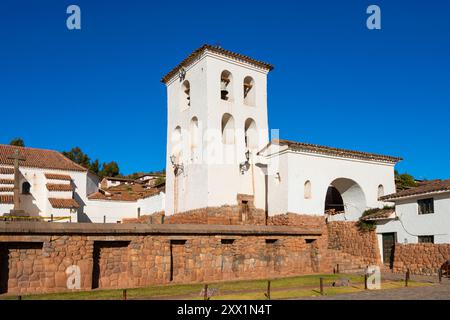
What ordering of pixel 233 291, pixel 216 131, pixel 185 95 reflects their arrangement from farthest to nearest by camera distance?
pixel 185 95
pixel 216 131
pixel 233 291

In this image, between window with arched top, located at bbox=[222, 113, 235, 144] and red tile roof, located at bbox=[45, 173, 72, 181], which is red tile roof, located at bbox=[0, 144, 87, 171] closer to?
red tile roof, located at bbox=[45, 173, 72, 181]

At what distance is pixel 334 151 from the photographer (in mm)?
24125

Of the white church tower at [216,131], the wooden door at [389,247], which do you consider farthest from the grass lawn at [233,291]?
the white church tower at [216,131]

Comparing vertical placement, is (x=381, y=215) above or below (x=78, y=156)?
below

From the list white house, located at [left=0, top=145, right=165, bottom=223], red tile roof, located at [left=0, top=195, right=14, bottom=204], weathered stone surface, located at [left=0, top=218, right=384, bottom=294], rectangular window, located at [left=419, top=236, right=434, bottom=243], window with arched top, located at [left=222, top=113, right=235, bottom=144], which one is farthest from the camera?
white house, located at [left=0, top=145, right=165, bottom=223]

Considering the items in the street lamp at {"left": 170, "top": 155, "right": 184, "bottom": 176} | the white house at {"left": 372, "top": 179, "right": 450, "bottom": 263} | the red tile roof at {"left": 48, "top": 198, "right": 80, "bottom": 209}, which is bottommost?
the white house at {"left": 372, "top": 179, "right": 450, "bottom": 263}

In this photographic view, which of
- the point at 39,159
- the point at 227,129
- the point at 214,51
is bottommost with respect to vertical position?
the point at 39,159

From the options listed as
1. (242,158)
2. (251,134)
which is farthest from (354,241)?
(251,134)

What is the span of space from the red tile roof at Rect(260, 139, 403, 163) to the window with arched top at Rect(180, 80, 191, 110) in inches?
249

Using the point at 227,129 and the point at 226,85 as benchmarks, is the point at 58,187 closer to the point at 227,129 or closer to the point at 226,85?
the point at 227,129

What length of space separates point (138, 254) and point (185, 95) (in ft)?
46.3

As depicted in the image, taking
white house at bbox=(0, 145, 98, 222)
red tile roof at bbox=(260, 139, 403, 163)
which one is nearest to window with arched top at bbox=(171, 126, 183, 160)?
red tile roof at bbox=(260, 139, 403, 163)

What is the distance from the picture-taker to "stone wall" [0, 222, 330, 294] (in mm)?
12898

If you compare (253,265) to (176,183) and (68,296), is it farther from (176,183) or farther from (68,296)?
(176,183)
